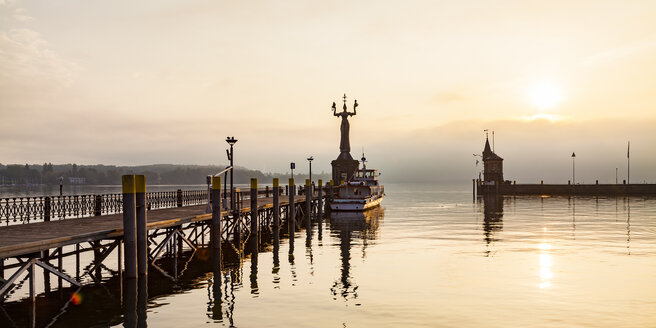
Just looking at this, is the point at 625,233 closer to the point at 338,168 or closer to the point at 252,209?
the point at 252,209

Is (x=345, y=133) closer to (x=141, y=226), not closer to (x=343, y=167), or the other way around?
(x=343, y=167)

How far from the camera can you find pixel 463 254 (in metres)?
27.8

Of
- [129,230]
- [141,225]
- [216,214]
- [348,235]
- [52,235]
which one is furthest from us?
[348,235]

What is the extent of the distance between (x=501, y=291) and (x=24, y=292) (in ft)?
51.6

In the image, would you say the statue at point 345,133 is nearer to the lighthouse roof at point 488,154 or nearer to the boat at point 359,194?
the boat at point 359,194

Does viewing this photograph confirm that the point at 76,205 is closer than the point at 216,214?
No

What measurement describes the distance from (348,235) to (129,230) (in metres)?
20.7

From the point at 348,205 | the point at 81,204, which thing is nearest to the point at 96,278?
the point at 81,204

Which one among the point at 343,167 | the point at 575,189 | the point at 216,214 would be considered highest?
the point at 343,167

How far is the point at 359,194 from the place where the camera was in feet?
208

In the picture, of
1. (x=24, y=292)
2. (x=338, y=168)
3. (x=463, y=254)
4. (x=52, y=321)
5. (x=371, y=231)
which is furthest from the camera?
(x=338, y=168)

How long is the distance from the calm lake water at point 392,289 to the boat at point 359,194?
25383mm

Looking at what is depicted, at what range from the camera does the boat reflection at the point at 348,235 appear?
19.0 meters

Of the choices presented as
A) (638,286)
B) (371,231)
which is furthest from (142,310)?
(371,231)
